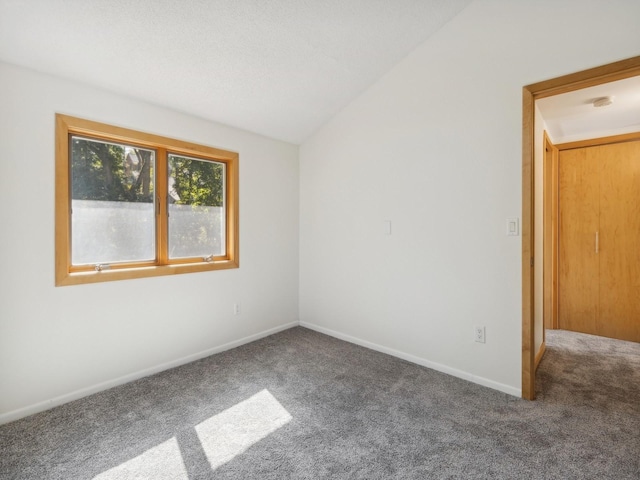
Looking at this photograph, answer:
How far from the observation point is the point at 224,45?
7.08 ft

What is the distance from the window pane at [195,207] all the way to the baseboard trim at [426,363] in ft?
4.94

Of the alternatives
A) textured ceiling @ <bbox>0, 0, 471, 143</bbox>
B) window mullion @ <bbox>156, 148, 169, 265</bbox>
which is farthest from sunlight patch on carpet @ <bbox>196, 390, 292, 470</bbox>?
textured ceiling @ <bbox>0, 0, 471, 143</bbox>

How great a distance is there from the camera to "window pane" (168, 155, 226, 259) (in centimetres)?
281

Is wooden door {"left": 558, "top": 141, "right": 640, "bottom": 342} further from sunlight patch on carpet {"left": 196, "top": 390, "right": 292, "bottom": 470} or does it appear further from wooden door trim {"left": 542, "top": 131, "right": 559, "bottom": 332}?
sunlight patch on carpet {"left": 196, "top": 390, "right": 292, "bottom": 470}

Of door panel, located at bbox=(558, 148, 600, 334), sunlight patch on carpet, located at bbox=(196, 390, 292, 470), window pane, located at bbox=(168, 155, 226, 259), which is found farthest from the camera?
door panel, located at bbox=(558, 148, 600, 334)

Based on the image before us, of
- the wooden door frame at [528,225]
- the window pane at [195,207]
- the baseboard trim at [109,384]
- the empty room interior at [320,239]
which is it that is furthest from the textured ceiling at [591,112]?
the baseboard trim at [109,384]

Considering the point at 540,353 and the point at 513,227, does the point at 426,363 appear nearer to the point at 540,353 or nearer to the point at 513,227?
the point at 540,353

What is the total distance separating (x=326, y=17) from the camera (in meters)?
2.17

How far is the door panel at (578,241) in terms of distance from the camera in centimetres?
350

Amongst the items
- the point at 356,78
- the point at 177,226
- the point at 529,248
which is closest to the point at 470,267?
the point at 529,248

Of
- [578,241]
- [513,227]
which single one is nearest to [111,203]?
[513,227]

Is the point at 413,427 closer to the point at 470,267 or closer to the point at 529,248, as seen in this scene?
the point at 470,267

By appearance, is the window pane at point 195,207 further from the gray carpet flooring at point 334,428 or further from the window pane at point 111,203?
the gray carpet flooring at point 334,428

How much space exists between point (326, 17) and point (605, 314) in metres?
4.12
